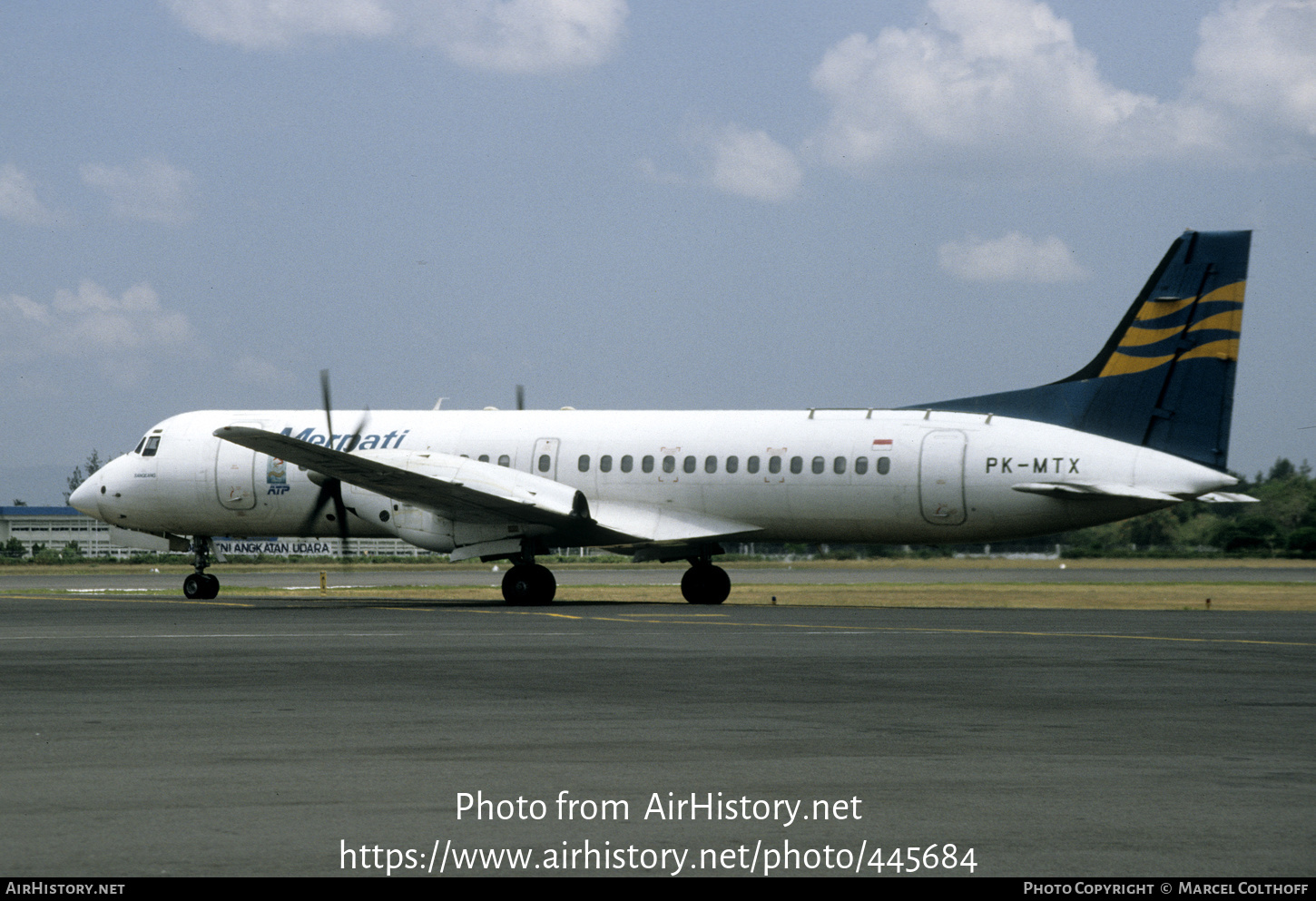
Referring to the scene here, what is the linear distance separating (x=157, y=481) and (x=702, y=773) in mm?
29477

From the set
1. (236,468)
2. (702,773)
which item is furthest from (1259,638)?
(236,468)

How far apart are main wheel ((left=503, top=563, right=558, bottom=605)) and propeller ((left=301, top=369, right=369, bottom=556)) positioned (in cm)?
366

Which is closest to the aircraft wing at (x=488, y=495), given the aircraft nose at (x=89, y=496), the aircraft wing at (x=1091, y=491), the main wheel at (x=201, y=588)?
the main wheel at (x=201, y=588)

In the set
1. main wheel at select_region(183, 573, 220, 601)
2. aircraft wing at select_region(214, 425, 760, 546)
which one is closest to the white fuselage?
aircraft wing at select_region(214, 425, 760, 546)

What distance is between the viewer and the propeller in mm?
32594

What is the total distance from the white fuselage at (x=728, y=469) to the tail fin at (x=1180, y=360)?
49 centimetres

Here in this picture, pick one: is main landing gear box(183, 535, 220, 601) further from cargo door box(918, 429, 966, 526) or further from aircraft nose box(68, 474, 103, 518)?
cargo door box(918, 429, 966, 526)

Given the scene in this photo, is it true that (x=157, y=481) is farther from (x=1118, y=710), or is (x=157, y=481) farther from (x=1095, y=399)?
(x=1118, y=710)

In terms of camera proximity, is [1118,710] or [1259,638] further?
[1259,638]

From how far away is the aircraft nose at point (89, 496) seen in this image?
1457 inches

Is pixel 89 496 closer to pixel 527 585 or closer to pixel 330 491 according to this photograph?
pixel 330 491

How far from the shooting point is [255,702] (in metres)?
13.3

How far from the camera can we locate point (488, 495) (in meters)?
30.6

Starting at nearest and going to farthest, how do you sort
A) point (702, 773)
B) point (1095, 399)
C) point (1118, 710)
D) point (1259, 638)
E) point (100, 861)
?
point (100, 861) → point (702, 773) → point (1118, 710) → point (1259, 638) → point (1095, 399)
